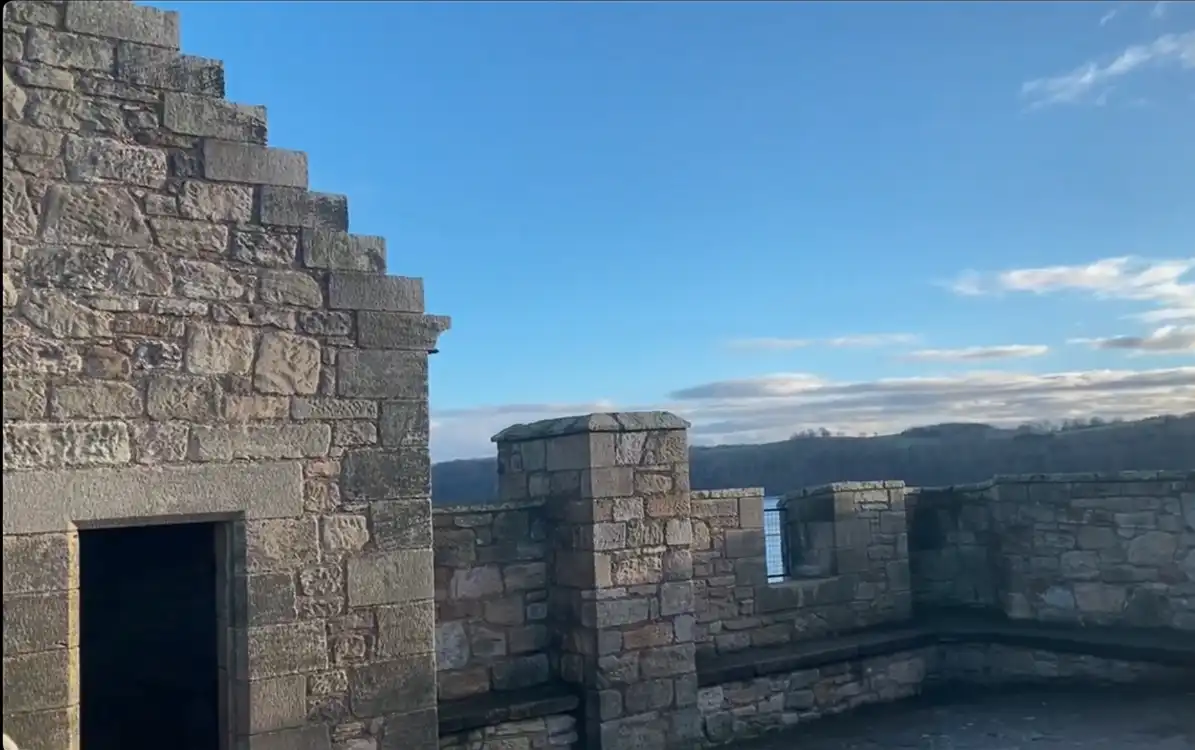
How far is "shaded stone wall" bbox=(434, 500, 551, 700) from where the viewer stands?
640 cm

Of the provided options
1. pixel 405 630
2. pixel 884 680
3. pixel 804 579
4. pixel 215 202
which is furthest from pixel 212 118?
pixel 884 680

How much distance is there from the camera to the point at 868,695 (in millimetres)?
8117

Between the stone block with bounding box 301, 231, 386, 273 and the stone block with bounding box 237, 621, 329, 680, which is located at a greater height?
the stone block with bounding box 301, 231, 386, 273

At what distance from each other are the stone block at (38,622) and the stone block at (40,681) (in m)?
0.04

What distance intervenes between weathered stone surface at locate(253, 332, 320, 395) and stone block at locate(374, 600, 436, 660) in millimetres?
1273

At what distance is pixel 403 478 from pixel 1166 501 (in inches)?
259

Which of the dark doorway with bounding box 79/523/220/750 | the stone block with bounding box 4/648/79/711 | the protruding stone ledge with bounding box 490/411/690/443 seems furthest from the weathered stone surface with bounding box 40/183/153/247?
the protruding stone ledge with bounding box 490/411/690/443

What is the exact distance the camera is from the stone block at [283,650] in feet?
16.2

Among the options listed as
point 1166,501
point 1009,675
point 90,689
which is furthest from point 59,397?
point 1166,501

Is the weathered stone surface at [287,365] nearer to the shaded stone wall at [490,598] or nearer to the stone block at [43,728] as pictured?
the shaded stone wall at [490,598]

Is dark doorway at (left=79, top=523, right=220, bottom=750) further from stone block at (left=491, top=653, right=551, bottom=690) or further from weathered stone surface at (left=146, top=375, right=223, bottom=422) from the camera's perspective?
stone block at (left=491, top=653, right=551, bottom=690)

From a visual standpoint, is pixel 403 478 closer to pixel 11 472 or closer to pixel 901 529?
pixel 11 472

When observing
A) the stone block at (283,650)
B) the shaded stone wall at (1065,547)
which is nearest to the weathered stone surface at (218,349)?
the stone block at (283,650)

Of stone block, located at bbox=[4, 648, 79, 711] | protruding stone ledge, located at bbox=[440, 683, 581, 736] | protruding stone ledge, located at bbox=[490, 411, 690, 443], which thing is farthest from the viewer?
protruding stone ledge, located at bbox=[490, 411, 690, 443]
